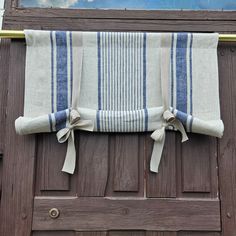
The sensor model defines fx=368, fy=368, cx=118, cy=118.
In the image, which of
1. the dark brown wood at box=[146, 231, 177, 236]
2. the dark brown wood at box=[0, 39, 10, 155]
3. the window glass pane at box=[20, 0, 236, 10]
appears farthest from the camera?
the window glass pane at box=[20, 0, 236, 10]

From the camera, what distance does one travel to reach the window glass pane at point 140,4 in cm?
142

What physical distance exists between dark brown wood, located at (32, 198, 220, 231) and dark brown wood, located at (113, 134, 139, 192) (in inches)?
2.1

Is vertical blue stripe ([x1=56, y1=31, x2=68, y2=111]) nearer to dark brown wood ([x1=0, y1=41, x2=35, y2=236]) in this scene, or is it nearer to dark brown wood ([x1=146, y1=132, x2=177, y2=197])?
dark brown wood ([x1=0, y1=41, x2=35, y2=236])

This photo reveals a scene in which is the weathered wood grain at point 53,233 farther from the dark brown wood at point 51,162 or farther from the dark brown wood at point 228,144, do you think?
the dark brown wood at point 228,144

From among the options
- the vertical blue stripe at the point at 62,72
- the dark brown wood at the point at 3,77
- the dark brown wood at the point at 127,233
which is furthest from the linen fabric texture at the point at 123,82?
the dark brown wood at the point at 127,233

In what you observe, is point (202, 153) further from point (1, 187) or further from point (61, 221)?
point (1, 187)

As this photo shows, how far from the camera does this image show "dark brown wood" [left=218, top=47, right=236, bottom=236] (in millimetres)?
1227

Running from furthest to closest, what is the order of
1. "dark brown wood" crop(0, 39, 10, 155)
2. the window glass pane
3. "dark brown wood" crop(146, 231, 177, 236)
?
the window glass pane
"dark brown wood" crop(0, 39, 10, 155)
"dark brown wood" crop(146, 231, 177, 236)

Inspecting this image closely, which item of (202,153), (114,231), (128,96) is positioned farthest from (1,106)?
(202,153)

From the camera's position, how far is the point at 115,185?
1.23 m

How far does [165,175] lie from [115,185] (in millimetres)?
173

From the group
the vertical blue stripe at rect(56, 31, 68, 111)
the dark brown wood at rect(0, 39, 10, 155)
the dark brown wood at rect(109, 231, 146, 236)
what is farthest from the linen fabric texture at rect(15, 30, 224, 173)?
the dark brown wood at rect(109, 231, 146, 236)

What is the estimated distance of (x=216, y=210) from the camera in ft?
4.00

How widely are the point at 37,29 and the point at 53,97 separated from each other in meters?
0.29
